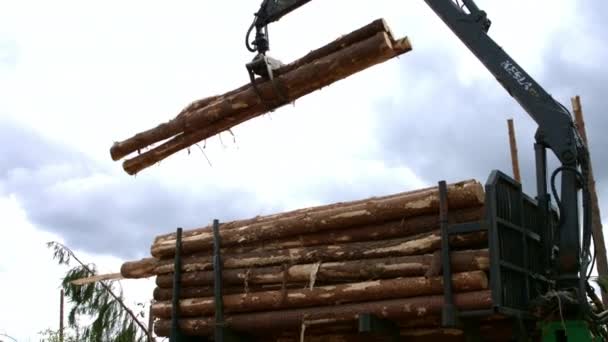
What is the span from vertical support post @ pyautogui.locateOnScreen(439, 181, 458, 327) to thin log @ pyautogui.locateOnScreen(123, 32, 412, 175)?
1.51 m

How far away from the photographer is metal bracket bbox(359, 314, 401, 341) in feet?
25.2

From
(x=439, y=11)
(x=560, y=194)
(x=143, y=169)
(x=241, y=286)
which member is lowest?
(x=241, y=286)

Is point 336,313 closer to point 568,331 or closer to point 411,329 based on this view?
point 411,329

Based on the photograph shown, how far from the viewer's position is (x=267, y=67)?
883 cm

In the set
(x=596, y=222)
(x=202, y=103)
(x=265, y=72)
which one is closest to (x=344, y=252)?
(x=265, y=72)

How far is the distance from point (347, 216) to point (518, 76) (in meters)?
2.60

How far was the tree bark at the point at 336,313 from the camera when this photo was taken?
734 centimetres

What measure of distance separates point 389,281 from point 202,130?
3.07 metres

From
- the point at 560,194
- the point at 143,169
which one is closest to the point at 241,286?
the point at 143,169

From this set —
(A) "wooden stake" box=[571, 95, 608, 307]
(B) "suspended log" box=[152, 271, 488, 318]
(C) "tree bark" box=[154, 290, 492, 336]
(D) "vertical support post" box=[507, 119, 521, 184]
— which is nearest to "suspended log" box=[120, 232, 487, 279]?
(B) "suspended log" box=[152, 271, 488, 318]

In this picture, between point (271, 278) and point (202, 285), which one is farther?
point (202, 285)

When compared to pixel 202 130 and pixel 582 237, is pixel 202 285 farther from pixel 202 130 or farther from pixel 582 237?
pixel 582 237

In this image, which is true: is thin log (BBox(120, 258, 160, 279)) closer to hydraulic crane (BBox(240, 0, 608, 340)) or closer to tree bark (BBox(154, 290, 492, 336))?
tree bark (BBox(154, 290, 492, 336))

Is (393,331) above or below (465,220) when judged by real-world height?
below
